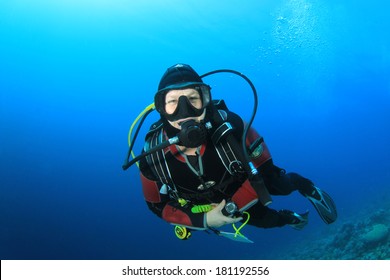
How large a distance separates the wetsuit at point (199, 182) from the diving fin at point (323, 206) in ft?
3.66

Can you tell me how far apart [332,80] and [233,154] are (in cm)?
5949

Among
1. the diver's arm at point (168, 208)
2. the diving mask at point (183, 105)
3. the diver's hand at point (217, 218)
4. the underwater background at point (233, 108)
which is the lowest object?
the diver's hand at point (217, 218)

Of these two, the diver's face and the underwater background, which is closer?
the diver's face

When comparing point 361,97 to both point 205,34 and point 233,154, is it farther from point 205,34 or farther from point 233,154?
point 233,154

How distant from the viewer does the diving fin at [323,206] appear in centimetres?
435

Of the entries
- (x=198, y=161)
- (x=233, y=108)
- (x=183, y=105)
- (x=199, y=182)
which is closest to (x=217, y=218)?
(x=199, y=182)

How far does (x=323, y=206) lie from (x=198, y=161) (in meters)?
2.31

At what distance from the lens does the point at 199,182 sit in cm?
351

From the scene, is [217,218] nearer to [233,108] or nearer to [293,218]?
[293,218]

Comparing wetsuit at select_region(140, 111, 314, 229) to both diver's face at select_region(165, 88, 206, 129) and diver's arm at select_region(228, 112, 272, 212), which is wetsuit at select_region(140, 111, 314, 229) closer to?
diver's arm at select_region(228, 112, 272, 212)

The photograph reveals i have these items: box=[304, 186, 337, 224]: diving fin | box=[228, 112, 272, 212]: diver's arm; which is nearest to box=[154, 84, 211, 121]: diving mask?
box=[228, 112, 272, 212]: diver's arm

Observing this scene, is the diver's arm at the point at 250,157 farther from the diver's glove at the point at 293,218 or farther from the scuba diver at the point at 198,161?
the diver's glove at the point at 293,218

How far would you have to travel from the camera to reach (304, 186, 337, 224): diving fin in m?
4.35

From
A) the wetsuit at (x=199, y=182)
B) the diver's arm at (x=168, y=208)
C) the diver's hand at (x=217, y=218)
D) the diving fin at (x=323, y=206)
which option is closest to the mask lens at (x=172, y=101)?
the wetsuit at (x=199, y=182)
